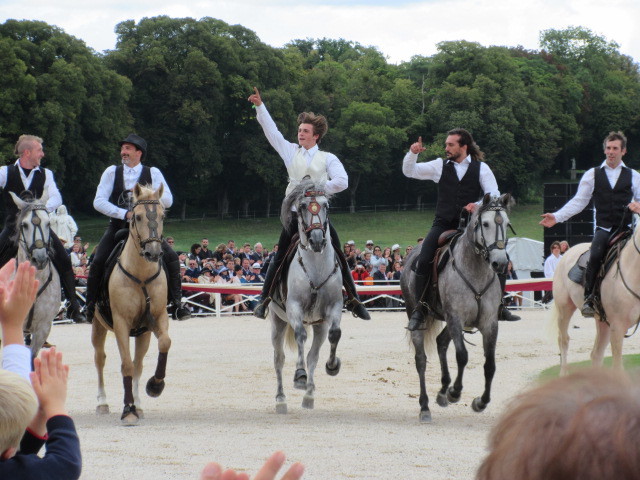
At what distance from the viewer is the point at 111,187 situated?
1216 cm

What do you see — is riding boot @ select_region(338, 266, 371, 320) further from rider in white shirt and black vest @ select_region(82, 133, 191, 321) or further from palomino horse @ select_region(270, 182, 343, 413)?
rider in white shirt and black vest @ select_region(82, 133, 191, 321)

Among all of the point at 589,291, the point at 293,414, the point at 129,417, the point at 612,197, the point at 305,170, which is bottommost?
the point at 293,414

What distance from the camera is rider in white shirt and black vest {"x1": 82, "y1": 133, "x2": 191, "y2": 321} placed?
460 inches

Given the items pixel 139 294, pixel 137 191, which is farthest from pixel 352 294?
pixel 137 191

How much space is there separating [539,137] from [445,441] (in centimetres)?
7445

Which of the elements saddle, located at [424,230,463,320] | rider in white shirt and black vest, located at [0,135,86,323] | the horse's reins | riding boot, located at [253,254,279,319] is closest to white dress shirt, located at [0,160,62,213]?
rider in white shirt and black vest, located at [0,135,86,323]

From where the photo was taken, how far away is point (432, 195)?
82.6 meters

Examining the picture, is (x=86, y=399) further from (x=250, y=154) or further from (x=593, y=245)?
(x=250, y=154)

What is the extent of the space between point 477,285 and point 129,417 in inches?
161

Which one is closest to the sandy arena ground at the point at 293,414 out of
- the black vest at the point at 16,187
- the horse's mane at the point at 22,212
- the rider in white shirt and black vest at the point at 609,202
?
the rider in white shirt and black vest at the point at 609,202

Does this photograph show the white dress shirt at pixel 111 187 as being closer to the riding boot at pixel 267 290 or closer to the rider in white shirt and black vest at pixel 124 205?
the rider in white shirt and black vest at pixel 124 205

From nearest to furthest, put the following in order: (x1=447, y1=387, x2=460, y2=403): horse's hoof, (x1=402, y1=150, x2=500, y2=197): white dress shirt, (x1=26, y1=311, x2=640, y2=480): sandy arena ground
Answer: (x1=26, y1=311, x2=640, y2=480): sandy arena ground
(x1=447, y1=387, x2=460, y2=403): horse's hoof
(x1=402, y1=150, x2=500, y2=197): white dress shirt

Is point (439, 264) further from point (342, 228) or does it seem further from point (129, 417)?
point (342, 228)

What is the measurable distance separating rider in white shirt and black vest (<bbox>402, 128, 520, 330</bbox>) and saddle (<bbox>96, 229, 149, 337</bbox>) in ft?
10.7
